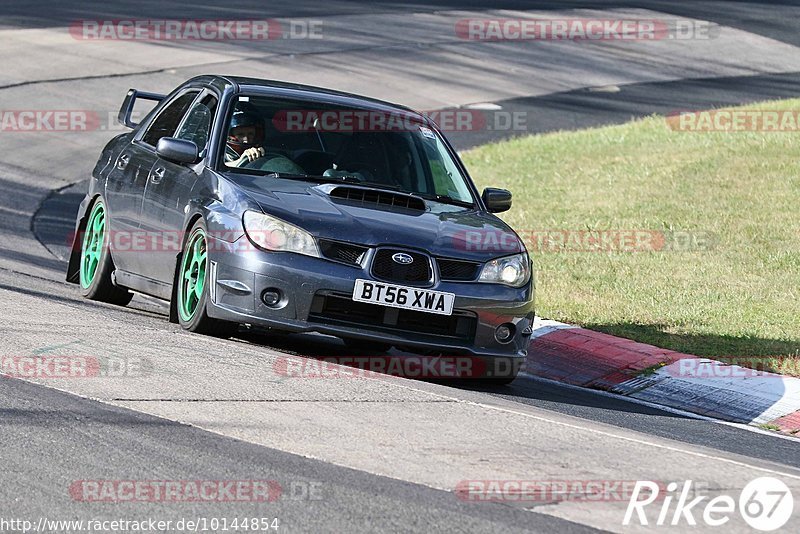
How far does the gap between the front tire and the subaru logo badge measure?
1089 mm

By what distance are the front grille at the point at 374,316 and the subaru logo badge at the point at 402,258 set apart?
262 millimetres

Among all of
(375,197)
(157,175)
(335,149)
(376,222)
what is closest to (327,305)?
(376,222)

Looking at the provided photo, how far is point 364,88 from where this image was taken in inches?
960

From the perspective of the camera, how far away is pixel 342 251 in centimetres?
824

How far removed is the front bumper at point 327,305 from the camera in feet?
26.8

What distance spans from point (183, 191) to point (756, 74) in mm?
22775

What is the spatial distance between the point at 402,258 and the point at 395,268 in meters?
0.07

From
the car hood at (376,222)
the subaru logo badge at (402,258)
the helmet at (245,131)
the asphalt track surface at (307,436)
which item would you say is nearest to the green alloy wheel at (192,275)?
the asphalt track surface at (307,436)

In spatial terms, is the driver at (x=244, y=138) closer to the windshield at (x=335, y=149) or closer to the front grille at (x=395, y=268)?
the windshield at (x=335, y=149)

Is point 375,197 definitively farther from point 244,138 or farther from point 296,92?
point 296,92

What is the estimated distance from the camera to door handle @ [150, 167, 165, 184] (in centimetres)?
966

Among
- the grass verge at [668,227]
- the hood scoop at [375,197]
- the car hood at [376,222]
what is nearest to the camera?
the car hood at [376,222]

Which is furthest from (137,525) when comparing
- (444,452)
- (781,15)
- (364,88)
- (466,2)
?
(781,15)

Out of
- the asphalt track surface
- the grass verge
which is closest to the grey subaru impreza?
the asphalt track surface
